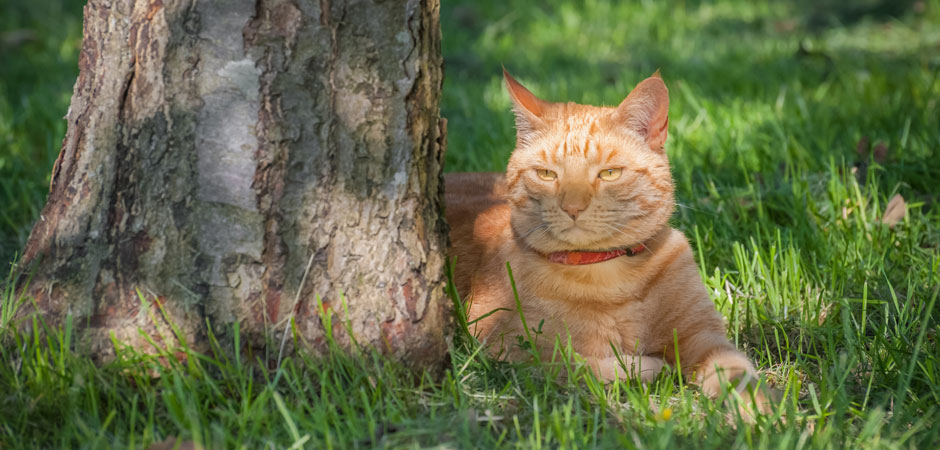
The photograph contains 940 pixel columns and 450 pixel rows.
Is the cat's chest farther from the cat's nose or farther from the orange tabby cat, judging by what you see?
the cat's nose

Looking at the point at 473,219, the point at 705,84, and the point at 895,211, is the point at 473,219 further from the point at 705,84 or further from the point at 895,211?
the point at 705,84

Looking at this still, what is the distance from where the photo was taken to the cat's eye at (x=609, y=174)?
89.6 inches

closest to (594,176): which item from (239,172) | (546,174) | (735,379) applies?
(546,174)

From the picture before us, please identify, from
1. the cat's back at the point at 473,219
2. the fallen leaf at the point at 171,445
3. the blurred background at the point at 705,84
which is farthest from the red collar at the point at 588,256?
the fallen leaf at the point at 171,445

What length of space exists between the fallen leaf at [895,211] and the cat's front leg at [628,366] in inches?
55.7

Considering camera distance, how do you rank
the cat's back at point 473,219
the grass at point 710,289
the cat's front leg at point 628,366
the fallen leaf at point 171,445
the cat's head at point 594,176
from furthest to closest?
the cat's back at point 473,219
the cat's head at point 594,176
the cat's front leg at point 628,366
the grass at point 710,289
the fallen leaf at point 171,445

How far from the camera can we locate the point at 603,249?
2.32 m

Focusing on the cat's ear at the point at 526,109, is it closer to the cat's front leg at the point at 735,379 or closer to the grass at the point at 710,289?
the grass at the point at 710,289

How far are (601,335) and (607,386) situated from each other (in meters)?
0.19

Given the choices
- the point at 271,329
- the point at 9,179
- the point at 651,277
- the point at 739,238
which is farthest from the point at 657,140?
the point at 9,179

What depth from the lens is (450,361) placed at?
220cm

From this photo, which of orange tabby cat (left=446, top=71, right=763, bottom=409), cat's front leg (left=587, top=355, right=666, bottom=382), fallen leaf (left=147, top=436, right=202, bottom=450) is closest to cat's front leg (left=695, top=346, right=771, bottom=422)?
orange tabby cat (left=446, top=71, right=763, bottom=409)

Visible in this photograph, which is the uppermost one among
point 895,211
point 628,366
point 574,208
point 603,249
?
point 574,208

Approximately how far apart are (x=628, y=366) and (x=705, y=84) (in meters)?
3.42
